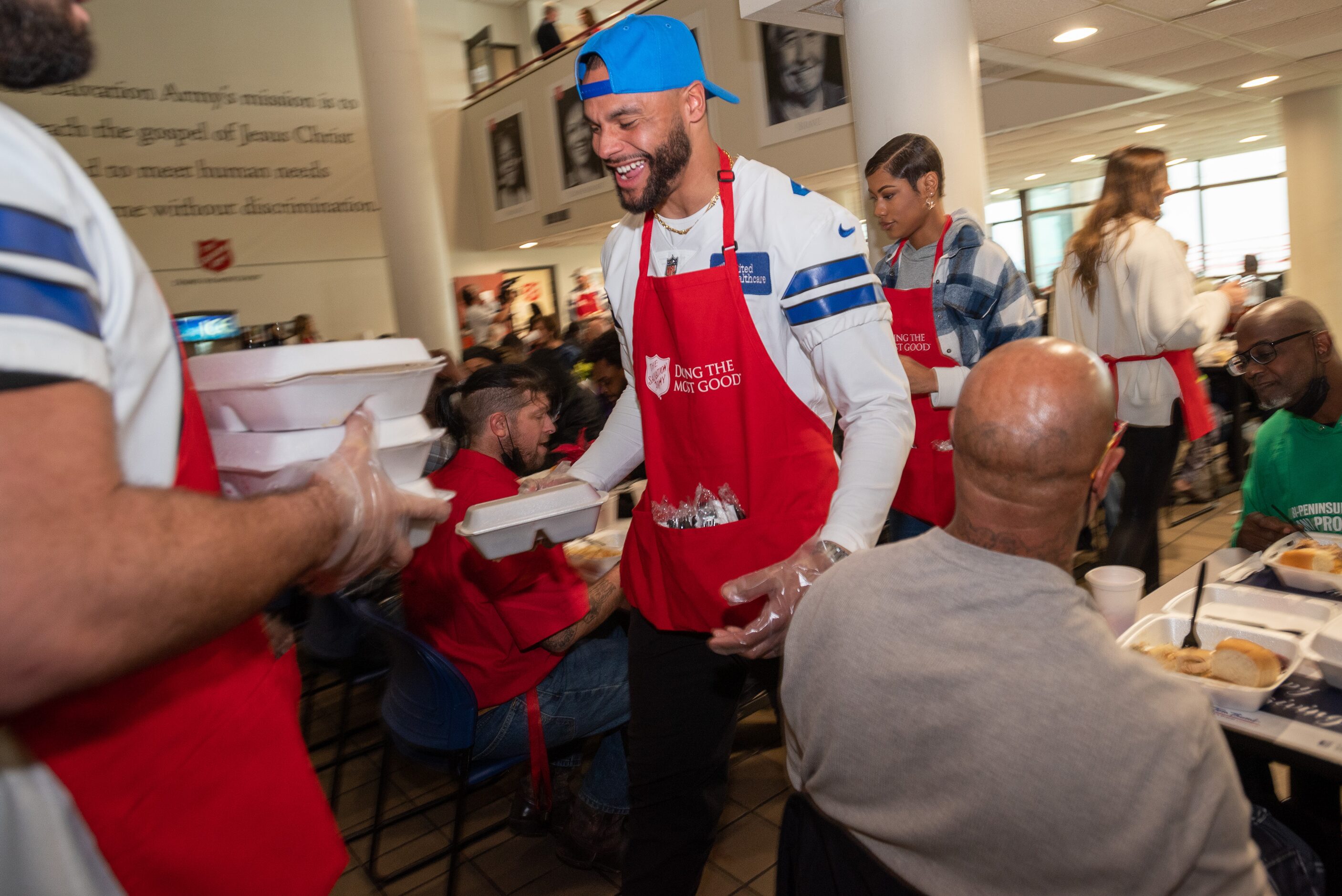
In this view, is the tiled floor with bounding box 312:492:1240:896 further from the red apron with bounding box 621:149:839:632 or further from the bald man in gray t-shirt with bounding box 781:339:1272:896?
the bald man in gray t-shirt with bounding box 781:339:1272:896

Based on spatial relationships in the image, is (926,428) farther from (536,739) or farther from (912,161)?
(536,739)

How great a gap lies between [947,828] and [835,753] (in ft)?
0.50

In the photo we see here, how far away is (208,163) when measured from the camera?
11.0 m

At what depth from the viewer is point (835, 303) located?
4.73 ft

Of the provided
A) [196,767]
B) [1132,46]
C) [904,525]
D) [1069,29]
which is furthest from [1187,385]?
[196,767]

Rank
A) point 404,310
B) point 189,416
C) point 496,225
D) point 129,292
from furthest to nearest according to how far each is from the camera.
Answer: point 496,225 < point 404,310 < point 189,416 < point 129,292

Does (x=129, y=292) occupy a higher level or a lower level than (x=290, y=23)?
lower

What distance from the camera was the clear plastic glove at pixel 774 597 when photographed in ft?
4.08

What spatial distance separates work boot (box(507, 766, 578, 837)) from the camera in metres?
2.66

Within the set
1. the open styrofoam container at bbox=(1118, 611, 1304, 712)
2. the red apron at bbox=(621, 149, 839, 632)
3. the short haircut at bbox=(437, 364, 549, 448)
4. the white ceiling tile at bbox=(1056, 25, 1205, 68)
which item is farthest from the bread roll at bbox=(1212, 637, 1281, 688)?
the white ceiling tile at bbox=(1056, 25, 1205, 68)

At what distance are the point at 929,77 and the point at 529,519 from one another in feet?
9.41

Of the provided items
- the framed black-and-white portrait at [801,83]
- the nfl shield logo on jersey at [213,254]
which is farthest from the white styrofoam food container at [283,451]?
the nfl shield logo on jersey at [213,254]

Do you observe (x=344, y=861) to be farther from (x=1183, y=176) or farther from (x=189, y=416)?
(x=1183, y=176)

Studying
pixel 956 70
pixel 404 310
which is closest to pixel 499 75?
pixel 404 310
